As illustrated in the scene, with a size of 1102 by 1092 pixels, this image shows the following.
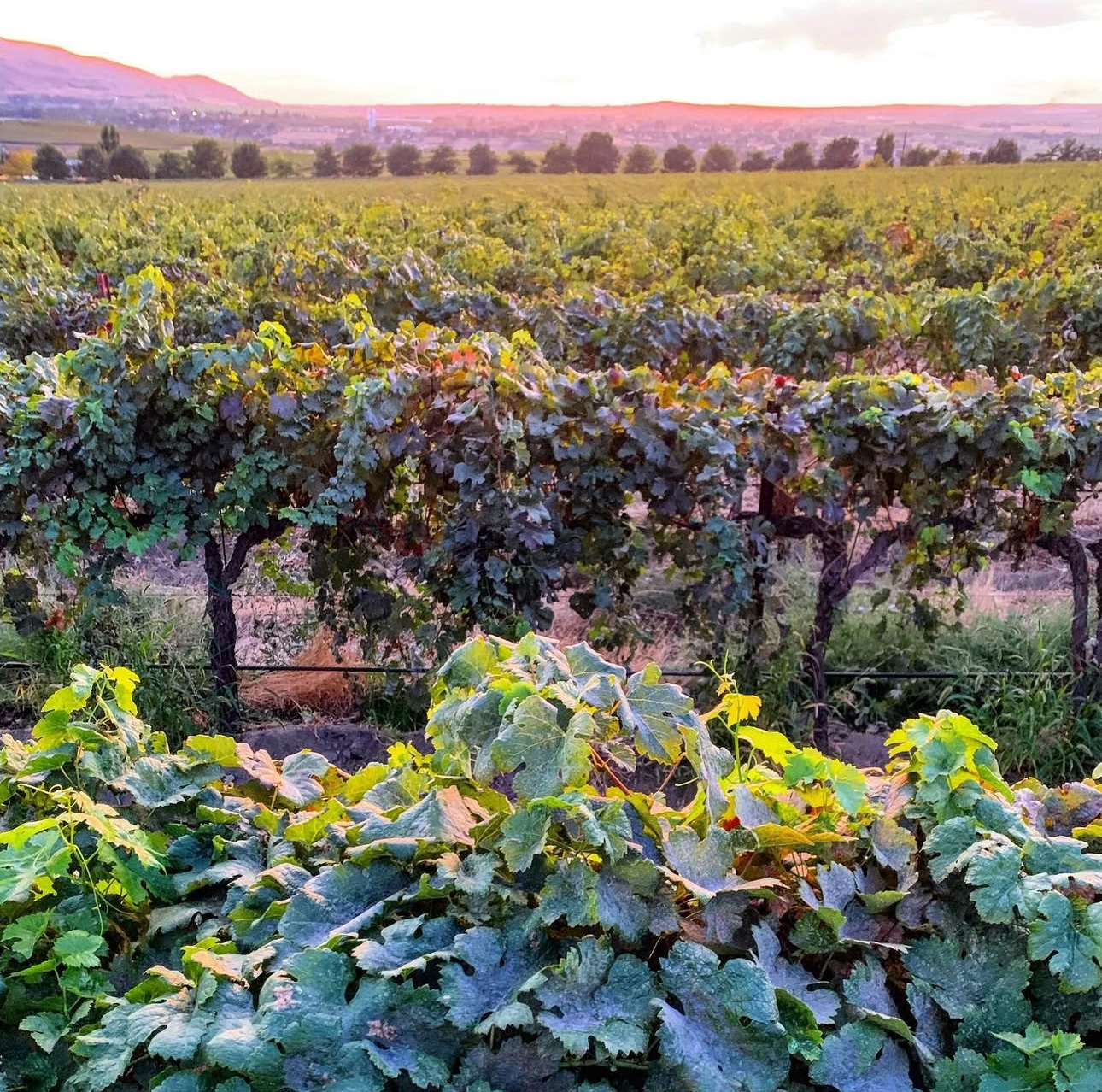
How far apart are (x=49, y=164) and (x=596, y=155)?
35.3 metres

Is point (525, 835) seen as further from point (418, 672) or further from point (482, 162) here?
point (482, 162)

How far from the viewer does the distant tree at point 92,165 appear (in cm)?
5628

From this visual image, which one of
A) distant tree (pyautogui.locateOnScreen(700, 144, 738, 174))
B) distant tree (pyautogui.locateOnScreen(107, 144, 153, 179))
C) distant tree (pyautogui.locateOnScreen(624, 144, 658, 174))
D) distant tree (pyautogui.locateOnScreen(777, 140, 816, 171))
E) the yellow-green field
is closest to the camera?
the yellow-green field

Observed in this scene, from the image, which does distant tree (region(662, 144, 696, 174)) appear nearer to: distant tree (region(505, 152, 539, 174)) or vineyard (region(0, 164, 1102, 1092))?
distant tree (region(505, 152, 539, 174))

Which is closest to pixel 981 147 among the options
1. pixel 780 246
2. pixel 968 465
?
pixel 780 246

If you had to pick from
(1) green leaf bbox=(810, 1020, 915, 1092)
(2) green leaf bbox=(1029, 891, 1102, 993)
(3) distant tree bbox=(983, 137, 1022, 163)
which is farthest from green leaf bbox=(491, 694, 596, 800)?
(3) distant tree bbox=(983, 137, 1022, 163)

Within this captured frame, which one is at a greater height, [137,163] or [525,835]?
[137,163]

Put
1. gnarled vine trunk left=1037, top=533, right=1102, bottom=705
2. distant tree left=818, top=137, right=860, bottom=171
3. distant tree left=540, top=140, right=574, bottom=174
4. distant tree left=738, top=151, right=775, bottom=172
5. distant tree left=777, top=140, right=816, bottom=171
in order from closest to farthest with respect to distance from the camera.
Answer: gnarled vine trunk left=1037, top=533, right=1102, bottom=705
distant tree left=777, top=140, right=816, bottom=171
distant tree left=818, top=137, right=860, bottom=171
distant tree left=738, top=151, right=775, bottom=172
distant tree left=540, top=140, right=574, bottom=174

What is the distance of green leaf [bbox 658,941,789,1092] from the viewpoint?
1.40 metres

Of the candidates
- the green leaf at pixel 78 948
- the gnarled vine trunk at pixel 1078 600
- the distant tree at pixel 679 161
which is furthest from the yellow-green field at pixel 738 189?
the green leaf at pixel 78 948

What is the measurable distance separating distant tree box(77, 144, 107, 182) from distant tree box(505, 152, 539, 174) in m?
25.1

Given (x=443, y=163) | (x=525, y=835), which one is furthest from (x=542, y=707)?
(x=443, y=163)

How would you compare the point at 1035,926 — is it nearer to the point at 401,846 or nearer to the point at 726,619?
the point at 401,846

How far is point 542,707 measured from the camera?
1539 mm
